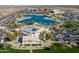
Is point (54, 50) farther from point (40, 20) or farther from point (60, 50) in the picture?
point (40, 20)

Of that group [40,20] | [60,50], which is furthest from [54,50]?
[40,20]

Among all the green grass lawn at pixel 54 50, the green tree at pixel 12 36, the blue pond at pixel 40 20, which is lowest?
the green grass lawn at pixel 54 50

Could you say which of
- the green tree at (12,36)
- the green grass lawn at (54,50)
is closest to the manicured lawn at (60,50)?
the green grass lawn at (54,50)

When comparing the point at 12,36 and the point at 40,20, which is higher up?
the point at 40,20

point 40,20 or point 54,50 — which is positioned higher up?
point 40,20

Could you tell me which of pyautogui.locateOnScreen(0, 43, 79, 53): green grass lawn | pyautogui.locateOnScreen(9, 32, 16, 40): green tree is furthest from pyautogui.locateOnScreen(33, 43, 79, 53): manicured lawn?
pyautogui.locateOnScreen(9, 32, 16, 40): green tree

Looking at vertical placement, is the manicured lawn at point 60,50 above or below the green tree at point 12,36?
below

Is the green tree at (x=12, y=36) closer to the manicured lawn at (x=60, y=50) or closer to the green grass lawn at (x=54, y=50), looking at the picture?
the green grass lawn at (x=54, y=50)

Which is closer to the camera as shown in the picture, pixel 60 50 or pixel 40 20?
pixel 60 50
